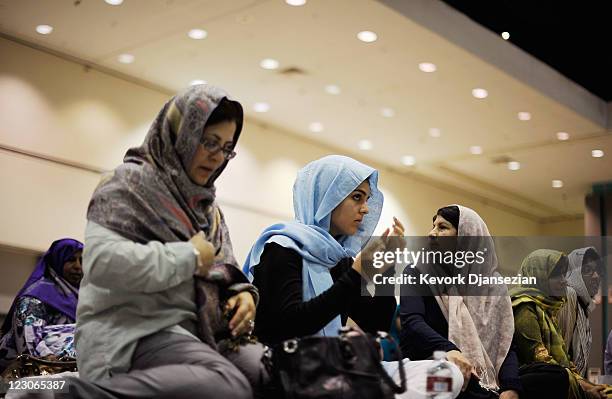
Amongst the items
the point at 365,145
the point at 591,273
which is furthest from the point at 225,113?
the point at 365,145

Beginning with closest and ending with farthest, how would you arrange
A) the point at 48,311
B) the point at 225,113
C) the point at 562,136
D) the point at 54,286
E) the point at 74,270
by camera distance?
the point at 225,113 → the point at 48,311 → the point at 54,286 → the point at 74,270 → the point at 562,136

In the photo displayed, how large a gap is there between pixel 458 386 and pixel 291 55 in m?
3.55

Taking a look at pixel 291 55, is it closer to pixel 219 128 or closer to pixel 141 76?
pixel 141 76

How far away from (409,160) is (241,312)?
6177 millimetres

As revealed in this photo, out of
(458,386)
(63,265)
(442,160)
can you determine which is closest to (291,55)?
(63,265)

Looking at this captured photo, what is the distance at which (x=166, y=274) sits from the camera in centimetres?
185

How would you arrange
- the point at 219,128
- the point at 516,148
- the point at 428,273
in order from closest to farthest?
the point at 219,128
the point at 428,273
the point at 516,148

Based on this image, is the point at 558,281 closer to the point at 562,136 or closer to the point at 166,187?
the point at 166,187

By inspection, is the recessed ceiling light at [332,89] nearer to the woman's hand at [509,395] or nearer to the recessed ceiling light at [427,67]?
the recessed ceiling light at [427,67]

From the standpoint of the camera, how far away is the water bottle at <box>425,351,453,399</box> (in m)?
2.39

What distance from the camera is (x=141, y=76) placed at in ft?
20.2

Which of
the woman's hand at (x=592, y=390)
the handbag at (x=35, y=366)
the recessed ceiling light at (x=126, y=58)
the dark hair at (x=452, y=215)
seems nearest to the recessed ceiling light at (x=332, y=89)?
the recessed ceiling light at (x=126, y=58)

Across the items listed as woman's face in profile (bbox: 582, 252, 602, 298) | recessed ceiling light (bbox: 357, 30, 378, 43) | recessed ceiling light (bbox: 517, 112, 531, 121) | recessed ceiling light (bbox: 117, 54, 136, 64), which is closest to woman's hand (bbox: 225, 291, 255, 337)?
woman's face in profile (bbox: 582, 252, 602, 298)

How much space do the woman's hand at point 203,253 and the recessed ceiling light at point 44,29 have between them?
388 centimetres
